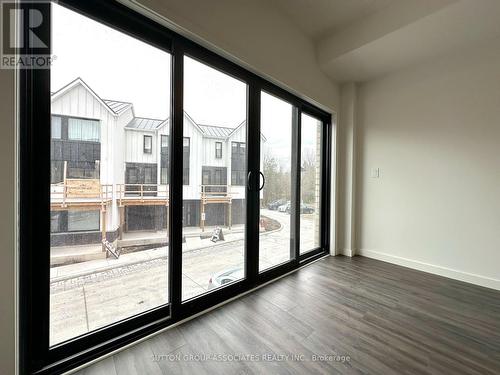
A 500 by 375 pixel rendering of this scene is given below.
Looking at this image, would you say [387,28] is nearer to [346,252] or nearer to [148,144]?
[148,144]

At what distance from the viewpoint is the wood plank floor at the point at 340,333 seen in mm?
1212

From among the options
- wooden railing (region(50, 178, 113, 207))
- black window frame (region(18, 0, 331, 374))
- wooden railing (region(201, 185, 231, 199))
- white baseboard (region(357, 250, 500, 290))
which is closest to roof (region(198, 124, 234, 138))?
black window frame (region(18, 0, 331, 374))

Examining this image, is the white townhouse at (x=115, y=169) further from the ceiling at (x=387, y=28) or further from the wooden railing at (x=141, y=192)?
the ceiling at (x=387, y=28)

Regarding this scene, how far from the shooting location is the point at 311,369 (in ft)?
3.94

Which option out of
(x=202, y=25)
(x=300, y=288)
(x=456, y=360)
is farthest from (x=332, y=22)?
(x=456, y=360)

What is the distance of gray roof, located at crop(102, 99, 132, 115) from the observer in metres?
1.31

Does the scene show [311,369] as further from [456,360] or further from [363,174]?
[363,174]

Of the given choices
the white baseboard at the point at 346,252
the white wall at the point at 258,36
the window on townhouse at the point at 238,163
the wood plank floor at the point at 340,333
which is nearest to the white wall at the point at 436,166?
the white baseboard at the point at 346,252

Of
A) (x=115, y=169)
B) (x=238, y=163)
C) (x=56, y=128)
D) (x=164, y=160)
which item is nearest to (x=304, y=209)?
(x=238, y=163)

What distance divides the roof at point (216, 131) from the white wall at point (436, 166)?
2.18 m

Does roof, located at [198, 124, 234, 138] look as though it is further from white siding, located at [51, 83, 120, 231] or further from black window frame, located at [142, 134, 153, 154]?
white siding, located at [51, 83, 120, 231]

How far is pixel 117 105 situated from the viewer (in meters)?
1.35

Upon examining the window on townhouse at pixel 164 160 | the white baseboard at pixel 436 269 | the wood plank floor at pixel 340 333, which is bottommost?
the wood plank floor at pixel 340 333

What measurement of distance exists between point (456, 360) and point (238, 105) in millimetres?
2368
